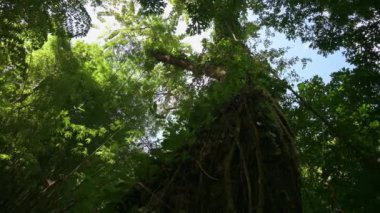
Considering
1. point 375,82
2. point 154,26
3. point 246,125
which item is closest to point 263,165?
point 246,125

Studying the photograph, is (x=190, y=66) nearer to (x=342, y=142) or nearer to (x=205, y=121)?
(x=342, y=142)

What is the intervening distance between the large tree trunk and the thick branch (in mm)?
5531

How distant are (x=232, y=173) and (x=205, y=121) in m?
0.59

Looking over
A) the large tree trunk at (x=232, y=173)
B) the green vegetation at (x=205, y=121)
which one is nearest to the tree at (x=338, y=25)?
the green vegetation at (x=205, y=121)

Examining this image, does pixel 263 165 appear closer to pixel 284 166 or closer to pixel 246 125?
pixel 284 166

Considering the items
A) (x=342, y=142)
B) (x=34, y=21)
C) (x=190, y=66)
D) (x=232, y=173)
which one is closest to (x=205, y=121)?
(x=232, y=173)

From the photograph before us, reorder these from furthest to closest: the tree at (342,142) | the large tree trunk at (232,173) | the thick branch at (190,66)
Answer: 1. the thick branch at (190,66)
2. the tree at (342,142)
3. the large tree trunk at (232,173)

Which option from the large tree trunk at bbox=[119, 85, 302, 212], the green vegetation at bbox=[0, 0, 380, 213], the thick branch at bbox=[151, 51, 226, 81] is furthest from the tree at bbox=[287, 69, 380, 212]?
the thick branch at bbox=[151, 51, 226, 81]

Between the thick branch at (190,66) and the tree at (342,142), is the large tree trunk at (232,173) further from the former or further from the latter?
the thick branch at (190,66)

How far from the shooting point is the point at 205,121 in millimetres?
2992

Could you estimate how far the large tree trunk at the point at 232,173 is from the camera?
240 cm

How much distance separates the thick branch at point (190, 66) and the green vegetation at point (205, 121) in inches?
1.6

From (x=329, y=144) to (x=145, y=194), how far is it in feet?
10.6

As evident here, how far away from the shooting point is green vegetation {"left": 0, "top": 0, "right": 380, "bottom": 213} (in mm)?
2553
